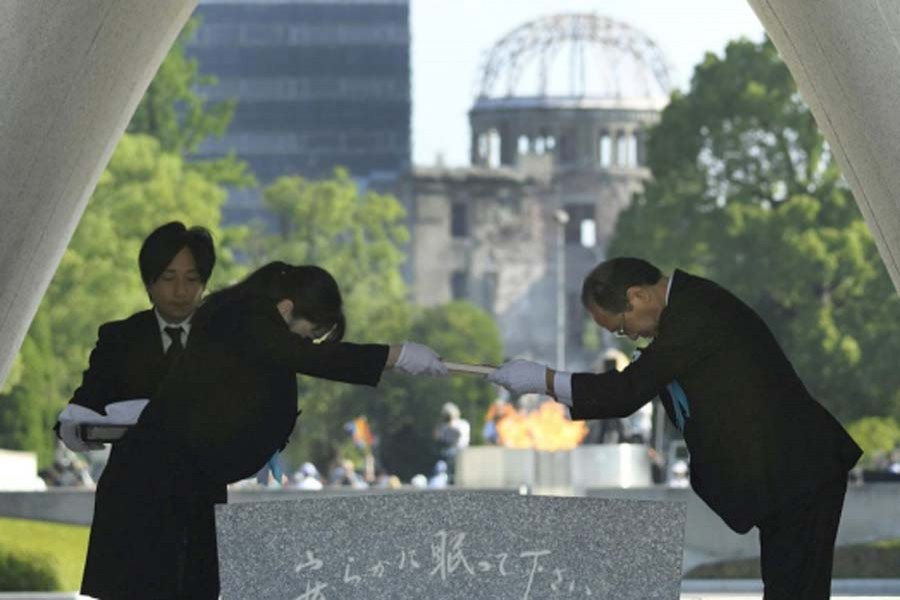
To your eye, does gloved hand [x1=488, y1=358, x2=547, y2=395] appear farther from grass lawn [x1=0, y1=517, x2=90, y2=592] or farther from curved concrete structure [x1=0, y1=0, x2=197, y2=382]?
grass lawn [x1=0, y1=517, x2=90, y2=592]

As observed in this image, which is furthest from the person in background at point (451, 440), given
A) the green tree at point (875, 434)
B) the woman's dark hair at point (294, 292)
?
the woman's dark hair at point (294, 292)

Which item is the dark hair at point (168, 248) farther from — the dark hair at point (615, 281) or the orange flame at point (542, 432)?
the orange flame at point (542, 432)

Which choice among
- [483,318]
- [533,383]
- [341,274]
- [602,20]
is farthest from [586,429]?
[602,20]

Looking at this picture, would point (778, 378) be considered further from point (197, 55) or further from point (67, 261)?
point (197, 55)

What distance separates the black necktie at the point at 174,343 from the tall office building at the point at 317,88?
118 metres

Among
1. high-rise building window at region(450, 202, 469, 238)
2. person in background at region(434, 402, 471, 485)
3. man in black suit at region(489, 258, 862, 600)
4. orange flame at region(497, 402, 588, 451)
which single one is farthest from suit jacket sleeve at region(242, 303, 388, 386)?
high-rise building window at region(450, 202, 469, 238)

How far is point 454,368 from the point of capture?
780 centimetres

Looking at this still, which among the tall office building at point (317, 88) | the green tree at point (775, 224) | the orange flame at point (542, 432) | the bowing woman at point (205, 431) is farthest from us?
the tall office building at point (317, 88)

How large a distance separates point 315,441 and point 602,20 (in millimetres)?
28332

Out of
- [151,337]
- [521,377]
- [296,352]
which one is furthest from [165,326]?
[521,377]

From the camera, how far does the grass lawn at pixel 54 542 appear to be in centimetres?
2064

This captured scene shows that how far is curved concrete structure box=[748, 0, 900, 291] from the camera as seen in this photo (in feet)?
26.4

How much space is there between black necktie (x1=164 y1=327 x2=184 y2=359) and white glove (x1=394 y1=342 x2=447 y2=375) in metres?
0.74

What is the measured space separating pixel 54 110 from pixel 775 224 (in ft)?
127
